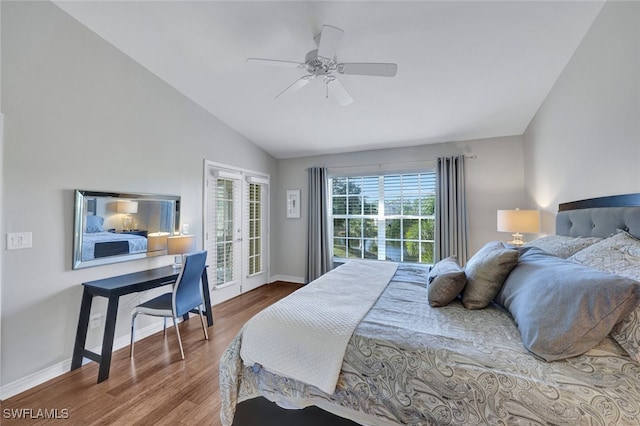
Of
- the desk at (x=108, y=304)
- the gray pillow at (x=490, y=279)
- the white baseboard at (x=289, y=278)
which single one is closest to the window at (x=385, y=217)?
the white baseboard at (x=289, y=278)

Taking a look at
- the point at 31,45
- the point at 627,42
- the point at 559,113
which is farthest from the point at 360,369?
the point at 31,45

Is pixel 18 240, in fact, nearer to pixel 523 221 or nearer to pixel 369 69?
pixel 369 69

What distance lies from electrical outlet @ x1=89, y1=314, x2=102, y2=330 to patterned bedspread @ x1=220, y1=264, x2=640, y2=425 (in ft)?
5.96

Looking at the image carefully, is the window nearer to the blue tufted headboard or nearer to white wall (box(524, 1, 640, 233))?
white wall (box(524, 1, 640, 233))

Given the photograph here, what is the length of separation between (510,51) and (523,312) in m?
2.19

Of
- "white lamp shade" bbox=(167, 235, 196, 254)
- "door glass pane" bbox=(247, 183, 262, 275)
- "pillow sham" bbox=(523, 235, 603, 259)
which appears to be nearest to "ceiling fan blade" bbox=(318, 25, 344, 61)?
"pillow sham" bbox=(523, 235, 603, 259)

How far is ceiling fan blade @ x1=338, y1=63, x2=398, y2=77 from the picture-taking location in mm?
1978

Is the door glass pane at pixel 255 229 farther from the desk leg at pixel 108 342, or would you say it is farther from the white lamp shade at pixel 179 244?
the desk leg at pixel 108 342

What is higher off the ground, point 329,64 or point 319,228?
point 329,64

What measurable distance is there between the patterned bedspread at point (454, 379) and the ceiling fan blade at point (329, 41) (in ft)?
5.85

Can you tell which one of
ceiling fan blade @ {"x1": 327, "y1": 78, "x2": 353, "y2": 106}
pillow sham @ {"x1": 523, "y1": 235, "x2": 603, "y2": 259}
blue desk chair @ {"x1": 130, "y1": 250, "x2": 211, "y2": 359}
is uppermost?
ceiling fan blade @ {"x1": 327, "y1": 78, "x2": 353, "y2": 106}

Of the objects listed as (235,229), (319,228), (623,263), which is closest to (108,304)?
(235,229)

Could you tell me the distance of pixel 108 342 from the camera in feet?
6.99

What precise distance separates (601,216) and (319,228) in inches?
138
